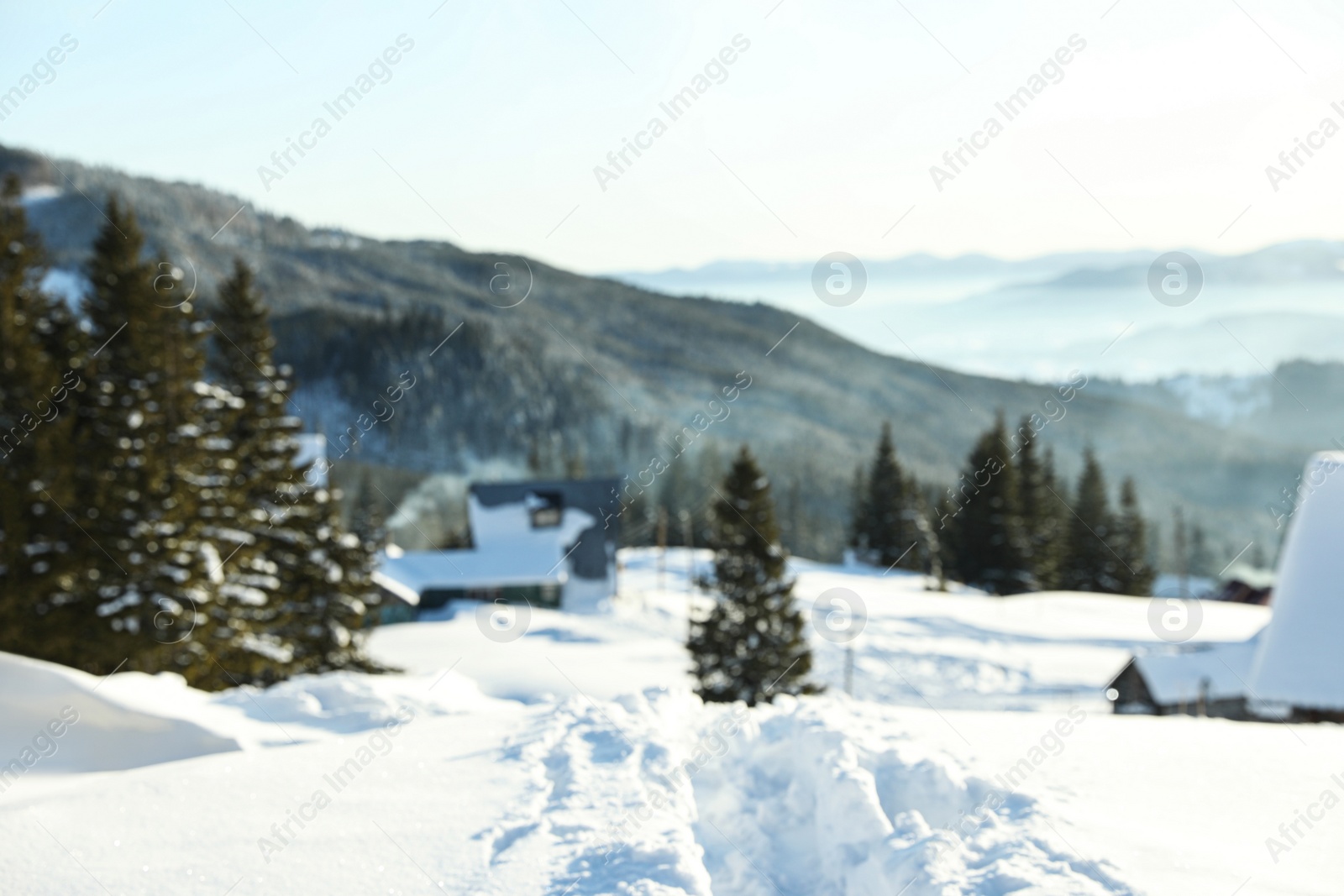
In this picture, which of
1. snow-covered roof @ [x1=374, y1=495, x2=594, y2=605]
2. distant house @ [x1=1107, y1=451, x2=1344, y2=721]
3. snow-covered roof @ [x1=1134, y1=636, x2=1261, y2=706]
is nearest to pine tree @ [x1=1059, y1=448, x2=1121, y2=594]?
snow-covered roof @ [x1=374, y1=495, x2=594, y2=605]

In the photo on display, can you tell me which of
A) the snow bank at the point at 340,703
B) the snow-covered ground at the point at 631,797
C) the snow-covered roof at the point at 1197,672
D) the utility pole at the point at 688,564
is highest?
the snow-covered ground at the point at 631,797

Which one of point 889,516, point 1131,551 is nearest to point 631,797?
point 889,516

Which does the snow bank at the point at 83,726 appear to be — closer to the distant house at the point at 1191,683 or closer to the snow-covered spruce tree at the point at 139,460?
the snow-covered spruce tree at the point at 139,460

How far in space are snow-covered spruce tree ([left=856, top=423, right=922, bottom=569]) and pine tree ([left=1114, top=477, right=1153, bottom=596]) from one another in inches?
564

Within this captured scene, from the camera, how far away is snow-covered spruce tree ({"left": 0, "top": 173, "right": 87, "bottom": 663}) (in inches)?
639

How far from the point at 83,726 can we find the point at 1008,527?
5680cm

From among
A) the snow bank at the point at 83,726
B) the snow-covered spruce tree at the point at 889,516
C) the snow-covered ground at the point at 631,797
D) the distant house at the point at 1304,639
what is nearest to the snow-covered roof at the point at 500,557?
the snow-covered spruce tree at the point at 889,516

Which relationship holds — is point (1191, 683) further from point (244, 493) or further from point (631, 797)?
point (244, 493)

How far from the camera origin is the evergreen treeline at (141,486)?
16.5m

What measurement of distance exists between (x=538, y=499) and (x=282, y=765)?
4019cm

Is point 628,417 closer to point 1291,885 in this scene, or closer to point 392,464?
point 392,464

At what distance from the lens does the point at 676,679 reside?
26812 millimetres

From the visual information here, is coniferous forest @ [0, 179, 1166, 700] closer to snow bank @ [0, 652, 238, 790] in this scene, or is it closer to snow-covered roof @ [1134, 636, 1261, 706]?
snow bank @ [0, 652, 238, 790]

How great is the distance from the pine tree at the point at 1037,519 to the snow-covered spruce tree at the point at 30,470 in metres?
50.9
